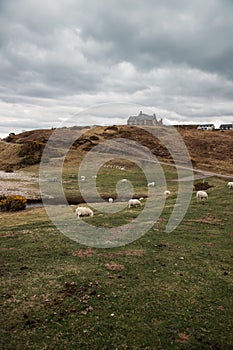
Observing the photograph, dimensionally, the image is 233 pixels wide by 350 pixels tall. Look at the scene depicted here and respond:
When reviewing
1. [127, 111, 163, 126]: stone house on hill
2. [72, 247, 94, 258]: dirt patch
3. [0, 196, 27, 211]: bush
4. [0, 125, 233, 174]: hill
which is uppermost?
[127, 111, 163, 126]: stone house on hill

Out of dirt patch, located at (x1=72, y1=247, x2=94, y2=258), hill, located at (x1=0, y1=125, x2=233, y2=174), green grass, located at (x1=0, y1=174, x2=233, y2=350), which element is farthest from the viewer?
hill, located at (x1=0, y1=125, x2=233, y2=174)

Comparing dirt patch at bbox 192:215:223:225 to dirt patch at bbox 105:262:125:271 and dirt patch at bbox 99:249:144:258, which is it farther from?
dirt patch at bbox 105:262:125:271

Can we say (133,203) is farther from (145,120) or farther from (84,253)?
(145,120)

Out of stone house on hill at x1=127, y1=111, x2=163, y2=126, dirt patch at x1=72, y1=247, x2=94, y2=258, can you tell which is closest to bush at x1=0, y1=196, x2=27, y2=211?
dirt patch at x1=72, y1=247, x2=94, y2=258

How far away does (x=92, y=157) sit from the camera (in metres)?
94.6

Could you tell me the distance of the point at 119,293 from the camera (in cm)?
1344

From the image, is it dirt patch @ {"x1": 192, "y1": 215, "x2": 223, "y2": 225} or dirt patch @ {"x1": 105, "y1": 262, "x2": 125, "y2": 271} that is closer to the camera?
dirt patch @ {"x1": 105, "y1": 262, "x2": 125, "y2": 271}

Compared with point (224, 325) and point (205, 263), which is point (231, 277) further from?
point (224, 325)

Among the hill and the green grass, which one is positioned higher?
the hill

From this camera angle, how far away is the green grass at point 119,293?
34.6 ft

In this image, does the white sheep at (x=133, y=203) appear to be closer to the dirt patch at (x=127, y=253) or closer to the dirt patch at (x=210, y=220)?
the dirt patch at (x=210, y=220)

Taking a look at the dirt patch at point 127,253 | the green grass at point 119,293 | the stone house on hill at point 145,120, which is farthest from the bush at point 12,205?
the stone house on hill at point 145,120

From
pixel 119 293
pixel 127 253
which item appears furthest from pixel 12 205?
pixel 119 293

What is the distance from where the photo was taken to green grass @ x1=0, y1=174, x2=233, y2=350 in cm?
1054
